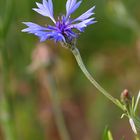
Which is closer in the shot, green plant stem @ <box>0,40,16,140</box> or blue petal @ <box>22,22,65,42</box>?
blue petal @ <box>22,22,65,42</box>

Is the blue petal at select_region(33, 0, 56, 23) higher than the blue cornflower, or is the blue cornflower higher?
the blue petal at select_region(33, 0, 56, 23)

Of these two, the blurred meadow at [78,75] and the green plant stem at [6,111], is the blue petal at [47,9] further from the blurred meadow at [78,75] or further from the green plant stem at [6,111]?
the blurred meadow at [78,75]

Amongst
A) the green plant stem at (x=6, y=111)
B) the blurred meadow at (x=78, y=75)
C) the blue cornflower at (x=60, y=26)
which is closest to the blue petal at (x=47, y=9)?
the blue cornflower at (x=60, y=26)

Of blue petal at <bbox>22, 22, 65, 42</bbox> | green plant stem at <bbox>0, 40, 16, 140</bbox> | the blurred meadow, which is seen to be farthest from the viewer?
the blurred meadow

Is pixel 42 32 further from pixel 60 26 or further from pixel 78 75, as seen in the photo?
pixel 78 75

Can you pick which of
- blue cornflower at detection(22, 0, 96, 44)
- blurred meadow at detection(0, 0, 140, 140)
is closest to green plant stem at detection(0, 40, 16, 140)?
blurred meadow at detection(0, 0, 140, 140)

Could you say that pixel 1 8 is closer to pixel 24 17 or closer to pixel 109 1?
pixel 24 17

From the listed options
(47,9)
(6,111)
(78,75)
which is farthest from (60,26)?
(78,75)

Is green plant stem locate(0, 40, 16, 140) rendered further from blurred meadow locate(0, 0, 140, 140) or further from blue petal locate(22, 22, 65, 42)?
blue petal locate(22, 22, 65, 42)

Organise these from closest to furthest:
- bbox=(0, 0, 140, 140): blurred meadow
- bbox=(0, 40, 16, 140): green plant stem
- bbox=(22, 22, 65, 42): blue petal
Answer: bbox=(22, 22, 65, 42): blue petal < bbox=(0, 40, 16, 140): green plant stem < bbox=(0, 0, 140, 140): blurred meadow

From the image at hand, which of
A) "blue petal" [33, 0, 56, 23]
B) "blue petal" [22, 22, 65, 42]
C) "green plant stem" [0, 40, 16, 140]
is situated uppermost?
"blue petal" [33, 0, 56, 23]
